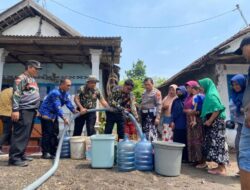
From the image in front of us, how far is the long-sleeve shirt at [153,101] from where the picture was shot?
5531mm

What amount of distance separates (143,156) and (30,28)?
912 centimetres

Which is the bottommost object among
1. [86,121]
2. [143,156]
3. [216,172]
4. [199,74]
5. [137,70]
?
[216,172]

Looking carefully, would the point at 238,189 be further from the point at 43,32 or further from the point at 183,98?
the point at 43,32

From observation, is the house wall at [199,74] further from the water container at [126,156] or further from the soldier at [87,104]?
the water container at [126,156]

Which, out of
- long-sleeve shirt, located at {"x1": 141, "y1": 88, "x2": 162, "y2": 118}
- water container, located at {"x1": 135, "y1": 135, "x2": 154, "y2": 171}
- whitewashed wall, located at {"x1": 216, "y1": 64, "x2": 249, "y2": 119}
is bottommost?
→ water container, located at {"x1": 135, "y1": 135, "x2": 154, "y2": 171}

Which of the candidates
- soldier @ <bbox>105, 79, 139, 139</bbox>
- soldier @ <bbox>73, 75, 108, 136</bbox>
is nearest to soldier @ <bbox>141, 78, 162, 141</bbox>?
soldier @ <bbox>105, 79, 139, 139</bbox>

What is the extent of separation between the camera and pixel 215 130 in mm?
4645

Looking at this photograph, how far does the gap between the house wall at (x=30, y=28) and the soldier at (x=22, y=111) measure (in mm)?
7173

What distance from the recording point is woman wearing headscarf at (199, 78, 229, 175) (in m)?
4.56

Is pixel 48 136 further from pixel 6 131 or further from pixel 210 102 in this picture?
pixel 210 102

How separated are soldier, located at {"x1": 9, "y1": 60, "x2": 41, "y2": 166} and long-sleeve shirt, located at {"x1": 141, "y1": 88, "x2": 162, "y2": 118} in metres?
2.25

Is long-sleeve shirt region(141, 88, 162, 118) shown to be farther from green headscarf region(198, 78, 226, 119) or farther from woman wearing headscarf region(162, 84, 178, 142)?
green headscarf region(198, 78, 226, 119)

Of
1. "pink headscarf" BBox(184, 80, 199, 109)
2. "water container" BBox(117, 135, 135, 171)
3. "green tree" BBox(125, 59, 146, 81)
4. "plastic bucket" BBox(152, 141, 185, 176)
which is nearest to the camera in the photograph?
"plastic bucket" BBox(152, 141, 185, 176)

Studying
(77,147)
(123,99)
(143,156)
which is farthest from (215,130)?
(77,147)
